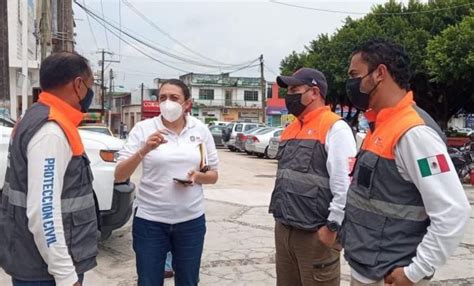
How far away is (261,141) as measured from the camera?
21328 mm

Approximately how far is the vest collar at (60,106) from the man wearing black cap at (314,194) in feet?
4.45

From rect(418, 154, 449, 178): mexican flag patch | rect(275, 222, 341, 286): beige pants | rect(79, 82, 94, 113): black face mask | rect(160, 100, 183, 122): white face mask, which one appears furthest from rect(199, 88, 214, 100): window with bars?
rect(418, 154, 449, 178): mexican flag patch

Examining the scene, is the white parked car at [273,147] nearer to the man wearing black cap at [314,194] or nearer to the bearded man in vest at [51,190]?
the man wearing black cap at [314,194]

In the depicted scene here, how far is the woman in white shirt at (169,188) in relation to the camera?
3.28 meters

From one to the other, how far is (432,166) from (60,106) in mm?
1557

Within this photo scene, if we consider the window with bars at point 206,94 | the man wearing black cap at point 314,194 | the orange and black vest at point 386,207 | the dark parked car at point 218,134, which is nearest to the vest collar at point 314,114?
the man wearing black cap at point 314,194

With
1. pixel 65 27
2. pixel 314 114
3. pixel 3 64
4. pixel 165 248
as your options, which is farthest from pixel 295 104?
pixel 65 27

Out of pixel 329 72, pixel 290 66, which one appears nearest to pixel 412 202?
pixel 329 72

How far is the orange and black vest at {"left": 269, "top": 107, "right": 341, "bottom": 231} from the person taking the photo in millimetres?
3066

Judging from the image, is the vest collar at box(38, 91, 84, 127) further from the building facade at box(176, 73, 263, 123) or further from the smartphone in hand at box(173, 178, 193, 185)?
the building facade at box(176, 73, 263, 123)

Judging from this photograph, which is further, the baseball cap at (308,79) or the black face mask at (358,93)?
the baseball cap at (308,79)

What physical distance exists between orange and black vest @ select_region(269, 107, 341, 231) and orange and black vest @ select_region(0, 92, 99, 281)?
1236 mm

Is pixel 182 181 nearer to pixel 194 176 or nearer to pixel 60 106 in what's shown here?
pixel 194 176

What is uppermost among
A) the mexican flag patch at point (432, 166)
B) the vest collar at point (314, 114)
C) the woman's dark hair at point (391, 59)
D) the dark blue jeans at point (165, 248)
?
the woman's dark hair at point (391, 59)
